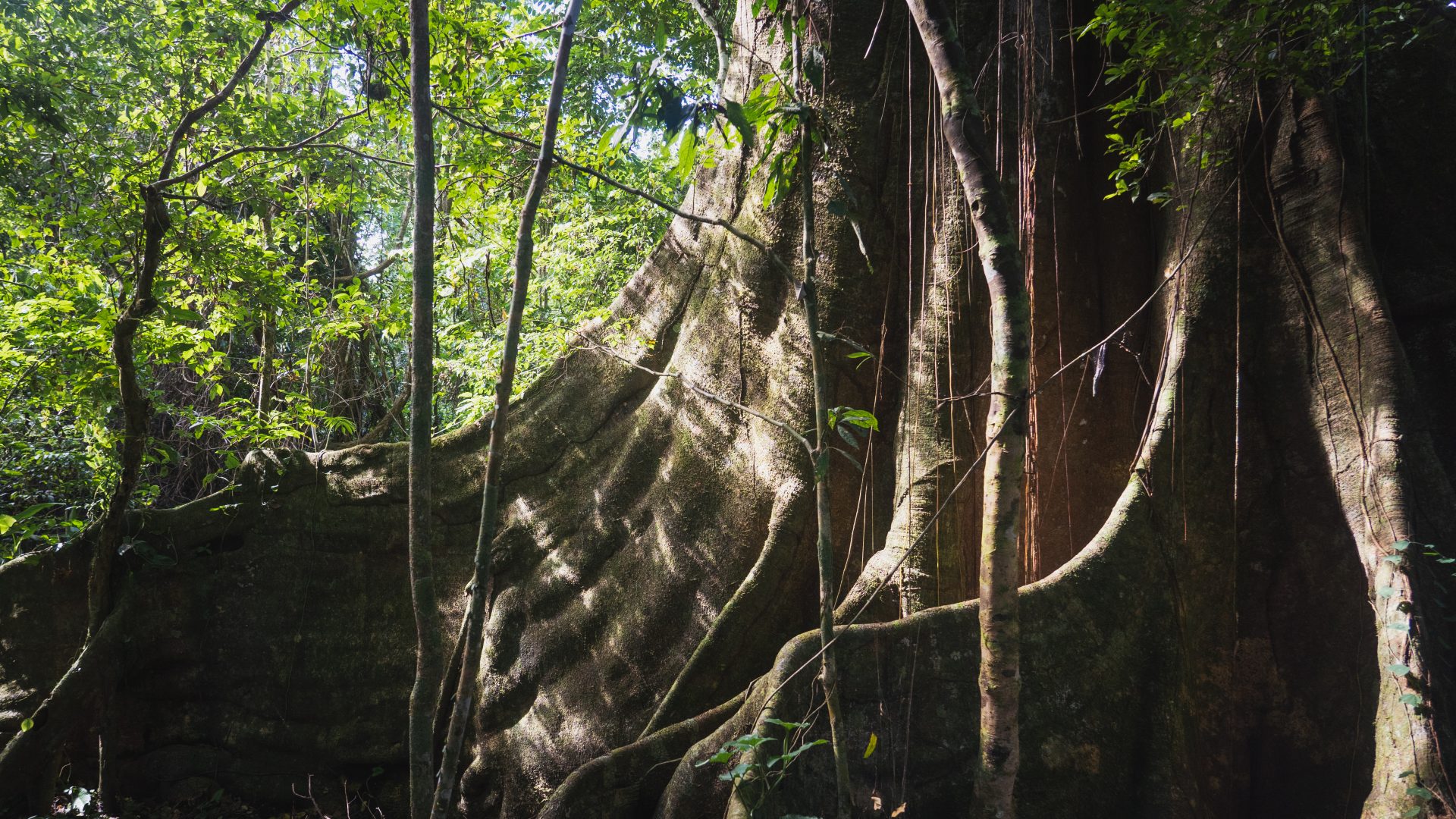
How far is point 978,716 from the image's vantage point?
2949 millimetres

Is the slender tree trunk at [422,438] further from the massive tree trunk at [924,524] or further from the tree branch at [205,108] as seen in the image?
the tree branch at [205,108]

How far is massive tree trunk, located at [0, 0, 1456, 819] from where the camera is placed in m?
2.96

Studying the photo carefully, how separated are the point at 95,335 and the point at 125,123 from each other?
3.36 metres

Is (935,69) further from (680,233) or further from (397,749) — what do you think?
(397,749)

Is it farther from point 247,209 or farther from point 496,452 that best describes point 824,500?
point 247,209

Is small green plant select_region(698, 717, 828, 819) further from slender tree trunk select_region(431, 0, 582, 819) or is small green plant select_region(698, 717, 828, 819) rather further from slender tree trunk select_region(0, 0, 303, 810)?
slender tree trunk select_region(0, 0, 303, 810)

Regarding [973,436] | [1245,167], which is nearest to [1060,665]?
[973,436]

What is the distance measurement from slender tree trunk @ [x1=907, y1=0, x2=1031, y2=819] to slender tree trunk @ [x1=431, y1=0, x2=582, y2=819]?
1.11 metres

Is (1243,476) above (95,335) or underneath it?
underneath

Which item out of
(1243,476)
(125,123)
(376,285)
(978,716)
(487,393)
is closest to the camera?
(978,716)

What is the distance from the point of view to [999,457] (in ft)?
7.02

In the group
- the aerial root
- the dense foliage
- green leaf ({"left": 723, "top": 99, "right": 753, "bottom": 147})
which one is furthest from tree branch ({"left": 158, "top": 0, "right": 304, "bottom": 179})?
the aerial root

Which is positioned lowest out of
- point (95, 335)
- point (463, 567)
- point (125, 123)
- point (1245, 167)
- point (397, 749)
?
point (397, 749)

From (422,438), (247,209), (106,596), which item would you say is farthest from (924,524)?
(247,209)
